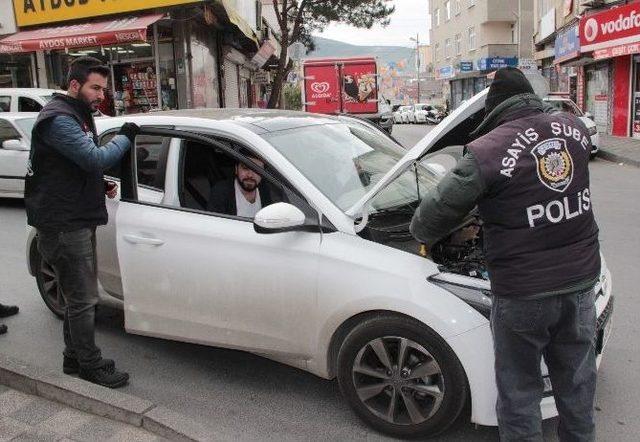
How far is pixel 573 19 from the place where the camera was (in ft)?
77.6

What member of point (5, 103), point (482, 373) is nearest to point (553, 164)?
point (482, 373)

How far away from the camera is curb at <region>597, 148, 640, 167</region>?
13.7 metres

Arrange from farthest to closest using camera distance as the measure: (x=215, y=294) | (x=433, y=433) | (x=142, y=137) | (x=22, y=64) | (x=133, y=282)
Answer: (x=22, y=64), (x=142, y=137), (x=133, y=282), (x=215, y=294), (x=433, y=433)

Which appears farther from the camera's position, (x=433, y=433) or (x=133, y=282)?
(x=133, y=282)

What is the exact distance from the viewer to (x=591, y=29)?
1941 cm

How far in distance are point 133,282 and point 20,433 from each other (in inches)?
38.3

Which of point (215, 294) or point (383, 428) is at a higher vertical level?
point (215, 294)

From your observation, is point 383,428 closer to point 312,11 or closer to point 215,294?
point 215,294

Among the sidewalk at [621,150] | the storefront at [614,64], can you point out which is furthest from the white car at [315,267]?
the storefront at [614,64]

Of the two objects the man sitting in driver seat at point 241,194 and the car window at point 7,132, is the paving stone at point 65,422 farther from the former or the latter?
the car window at point 7,132

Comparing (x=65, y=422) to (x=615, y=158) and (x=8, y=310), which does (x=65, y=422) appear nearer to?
(x=8, y=310)

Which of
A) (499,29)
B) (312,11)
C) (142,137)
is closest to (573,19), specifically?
(312,11)

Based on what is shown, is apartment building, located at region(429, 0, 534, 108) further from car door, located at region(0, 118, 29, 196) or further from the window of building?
car door, located at region(0, 118, 29, 196)

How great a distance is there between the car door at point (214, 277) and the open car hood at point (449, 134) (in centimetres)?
50
